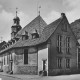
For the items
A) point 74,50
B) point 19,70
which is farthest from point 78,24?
point 19,70

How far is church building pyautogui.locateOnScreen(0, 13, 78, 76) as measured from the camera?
2941 cm

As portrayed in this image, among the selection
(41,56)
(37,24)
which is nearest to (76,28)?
(37,24)

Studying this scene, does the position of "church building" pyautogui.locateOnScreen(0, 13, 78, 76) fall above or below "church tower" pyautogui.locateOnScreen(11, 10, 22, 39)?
below

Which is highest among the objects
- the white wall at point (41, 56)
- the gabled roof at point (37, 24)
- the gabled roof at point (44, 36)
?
the gabled roof at point (37, 24)

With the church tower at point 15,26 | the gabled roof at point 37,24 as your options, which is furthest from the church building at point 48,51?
the church tower at point 15,26

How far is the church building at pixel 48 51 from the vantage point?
29406 mm

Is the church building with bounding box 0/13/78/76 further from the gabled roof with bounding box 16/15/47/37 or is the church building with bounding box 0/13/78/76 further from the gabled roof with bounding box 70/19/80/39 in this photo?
the gabled roof with bounding box 70/19/80/39

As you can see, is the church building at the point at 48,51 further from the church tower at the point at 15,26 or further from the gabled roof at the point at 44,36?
the church tower at the point at 15,26

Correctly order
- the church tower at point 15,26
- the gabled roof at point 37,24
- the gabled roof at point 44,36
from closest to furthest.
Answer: the gabled roof at point 44,36, the gabled roof at point 37,24, the church tower at point 15,26

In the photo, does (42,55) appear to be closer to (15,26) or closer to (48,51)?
(48,51)

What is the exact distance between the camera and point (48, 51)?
29.0m

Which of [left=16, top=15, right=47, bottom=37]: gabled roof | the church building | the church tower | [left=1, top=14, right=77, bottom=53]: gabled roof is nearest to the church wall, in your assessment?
the church building

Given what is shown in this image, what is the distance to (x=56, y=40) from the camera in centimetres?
3005

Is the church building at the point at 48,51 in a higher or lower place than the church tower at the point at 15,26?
lower
